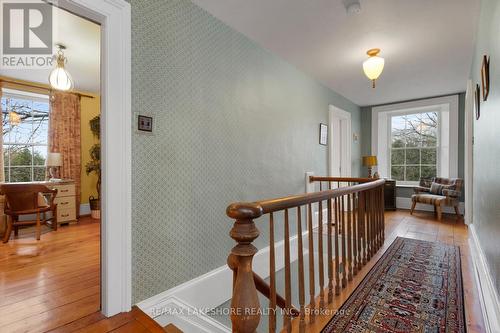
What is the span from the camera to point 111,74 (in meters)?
1.64

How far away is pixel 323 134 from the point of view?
438 cm

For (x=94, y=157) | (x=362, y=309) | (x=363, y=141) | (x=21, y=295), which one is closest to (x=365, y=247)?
(x=362, y=309)

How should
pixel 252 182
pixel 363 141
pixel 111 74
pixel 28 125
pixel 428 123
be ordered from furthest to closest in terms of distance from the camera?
1. pixel 363 141
2. pixel 428 123
3. pixel 28 125
4. pixel 252 182
5. pixel 111 74

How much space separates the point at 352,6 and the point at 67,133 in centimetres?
497

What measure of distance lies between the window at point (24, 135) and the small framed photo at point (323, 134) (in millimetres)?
4783

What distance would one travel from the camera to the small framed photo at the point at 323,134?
4.29 meters

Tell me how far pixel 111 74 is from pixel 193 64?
724 millimetres

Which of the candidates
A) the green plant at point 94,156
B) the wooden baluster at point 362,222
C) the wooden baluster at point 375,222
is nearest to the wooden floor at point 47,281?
the green plant at point 94,156

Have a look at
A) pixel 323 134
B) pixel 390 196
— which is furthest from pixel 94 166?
pixel 390 196

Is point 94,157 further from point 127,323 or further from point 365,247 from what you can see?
point 365,247

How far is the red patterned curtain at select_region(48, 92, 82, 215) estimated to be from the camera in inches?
176

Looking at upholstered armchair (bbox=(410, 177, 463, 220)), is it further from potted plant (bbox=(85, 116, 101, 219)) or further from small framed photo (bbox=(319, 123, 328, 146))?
potted plant (bbox=(85, 116, 101, 219))

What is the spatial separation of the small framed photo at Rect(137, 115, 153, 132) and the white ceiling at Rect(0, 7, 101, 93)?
5.38 feet

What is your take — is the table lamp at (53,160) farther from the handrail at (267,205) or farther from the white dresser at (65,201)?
the handrail at (267,205)
